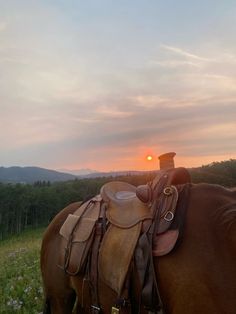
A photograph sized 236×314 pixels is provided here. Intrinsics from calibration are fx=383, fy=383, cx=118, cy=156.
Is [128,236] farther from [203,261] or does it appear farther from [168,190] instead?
[203,261]

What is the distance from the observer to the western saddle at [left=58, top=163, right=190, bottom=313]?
9.81 feet

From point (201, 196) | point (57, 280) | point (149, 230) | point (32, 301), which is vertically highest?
point (201, 196)

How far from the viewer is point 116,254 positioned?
3.29 m

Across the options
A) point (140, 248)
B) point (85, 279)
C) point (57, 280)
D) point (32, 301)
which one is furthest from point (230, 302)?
point (32, 301)

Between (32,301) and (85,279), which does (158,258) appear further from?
(32,301)

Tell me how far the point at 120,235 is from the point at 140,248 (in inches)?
11.2

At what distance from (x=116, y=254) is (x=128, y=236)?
0.64 feet

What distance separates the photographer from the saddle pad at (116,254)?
317 centimetres

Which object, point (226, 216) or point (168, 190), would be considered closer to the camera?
point (226, 216)

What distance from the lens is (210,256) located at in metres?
2.73

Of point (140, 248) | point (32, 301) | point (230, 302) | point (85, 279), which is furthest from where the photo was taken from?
point (32, 301)

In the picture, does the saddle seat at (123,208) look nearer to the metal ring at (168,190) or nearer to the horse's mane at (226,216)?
the metal ring at (168,190)

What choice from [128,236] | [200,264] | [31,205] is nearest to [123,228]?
[128,236]

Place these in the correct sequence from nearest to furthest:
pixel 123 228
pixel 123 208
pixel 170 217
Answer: pixel 170 217 → pixel 123 228 → pixel 123 208
